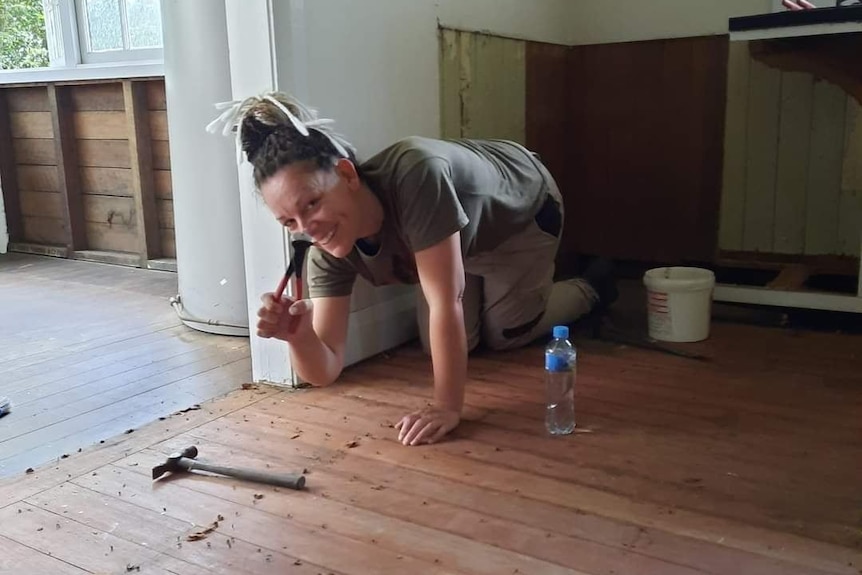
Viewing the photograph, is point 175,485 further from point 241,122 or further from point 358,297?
point 358,297

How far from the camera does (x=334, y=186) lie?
1.42 meters

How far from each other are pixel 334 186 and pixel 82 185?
2812 millimetres

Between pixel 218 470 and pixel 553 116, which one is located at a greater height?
pixel 553 116

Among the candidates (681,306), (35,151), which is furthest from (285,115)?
(35,151)

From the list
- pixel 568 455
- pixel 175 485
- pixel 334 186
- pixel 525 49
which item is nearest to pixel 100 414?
pixel 175 485

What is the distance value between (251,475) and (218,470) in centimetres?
7

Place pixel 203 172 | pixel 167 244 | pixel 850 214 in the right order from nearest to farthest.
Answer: pixel 203 172 < pixel 850 214 < pixel 167 244

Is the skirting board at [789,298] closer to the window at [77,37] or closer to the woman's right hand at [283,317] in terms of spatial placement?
the woman's right hand at [283,317]

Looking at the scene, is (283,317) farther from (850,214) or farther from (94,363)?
(850,214)

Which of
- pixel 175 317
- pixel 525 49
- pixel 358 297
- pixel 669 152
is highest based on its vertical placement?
pixel 525 49

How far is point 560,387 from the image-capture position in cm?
170

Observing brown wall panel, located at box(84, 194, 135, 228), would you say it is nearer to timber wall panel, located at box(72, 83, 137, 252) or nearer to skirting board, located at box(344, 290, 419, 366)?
timber wall panel, located at box(72, 83, 137, 252)

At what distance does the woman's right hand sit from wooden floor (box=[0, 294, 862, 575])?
0.78 ft

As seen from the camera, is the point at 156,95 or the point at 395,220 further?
the point at 156,95
